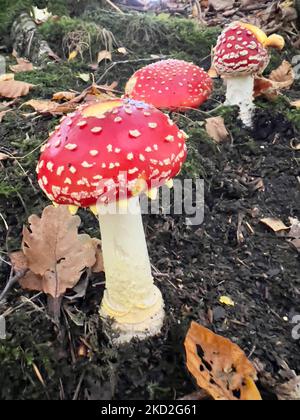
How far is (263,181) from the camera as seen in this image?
2.91 m

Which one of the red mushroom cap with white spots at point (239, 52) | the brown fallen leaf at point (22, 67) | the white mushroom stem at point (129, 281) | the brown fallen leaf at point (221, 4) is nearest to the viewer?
the white mushroom stem at point (129, 281)

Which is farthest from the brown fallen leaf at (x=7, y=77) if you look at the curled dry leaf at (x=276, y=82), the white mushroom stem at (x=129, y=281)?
the white mushroom stem at (x=129, y=281)

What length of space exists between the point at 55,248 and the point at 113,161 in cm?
58

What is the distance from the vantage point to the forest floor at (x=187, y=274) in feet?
5.55

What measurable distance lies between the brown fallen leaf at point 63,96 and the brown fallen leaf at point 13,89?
232 mm

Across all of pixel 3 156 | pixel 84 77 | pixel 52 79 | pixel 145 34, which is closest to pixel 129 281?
pixel 3 156

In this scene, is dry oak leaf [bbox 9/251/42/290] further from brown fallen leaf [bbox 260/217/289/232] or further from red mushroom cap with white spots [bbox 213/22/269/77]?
red mushroom cap with white spots [bbox 213/22/269/77]

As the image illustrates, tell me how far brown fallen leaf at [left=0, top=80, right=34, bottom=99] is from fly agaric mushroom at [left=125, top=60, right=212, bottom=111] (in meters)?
0.71

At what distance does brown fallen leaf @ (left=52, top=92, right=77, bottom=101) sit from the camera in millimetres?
3136

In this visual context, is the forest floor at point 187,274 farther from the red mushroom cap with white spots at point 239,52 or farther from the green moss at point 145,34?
the green moss at point 145,34

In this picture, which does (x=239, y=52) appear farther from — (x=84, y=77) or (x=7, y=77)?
(x=7, y=77)

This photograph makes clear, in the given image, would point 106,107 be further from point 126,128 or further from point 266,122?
point 266,122

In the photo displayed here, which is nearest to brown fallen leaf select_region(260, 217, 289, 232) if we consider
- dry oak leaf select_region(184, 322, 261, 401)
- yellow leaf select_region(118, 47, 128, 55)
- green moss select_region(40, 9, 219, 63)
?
dry oak leaf select_region(184, 322, 261, 401)

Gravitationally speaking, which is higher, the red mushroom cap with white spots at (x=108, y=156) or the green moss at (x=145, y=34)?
the red mushroom cap with white spots at (x=108, y=156)
